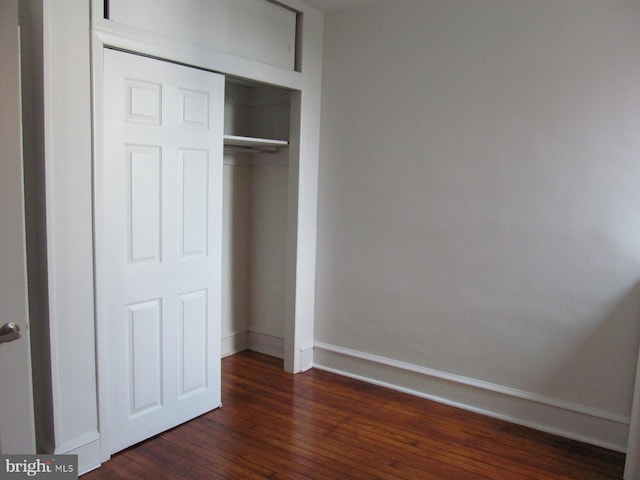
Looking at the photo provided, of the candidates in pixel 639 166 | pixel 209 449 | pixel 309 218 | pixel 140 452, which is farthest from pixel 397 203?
pixel 140 452

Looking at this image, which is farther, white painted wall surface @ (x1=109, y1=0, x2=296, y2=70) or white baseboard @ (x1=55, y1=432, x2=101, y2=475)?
white painted wall surface @ (x1=109, y1=0, x2=296, y2=70)

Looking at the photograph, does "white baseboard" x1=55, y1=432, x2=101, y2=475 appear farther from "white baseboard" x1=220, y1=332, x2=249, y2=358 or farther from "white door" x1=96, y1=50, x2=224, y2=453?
"white baseboard" x1=220, y1=332, x2=249, y2=358

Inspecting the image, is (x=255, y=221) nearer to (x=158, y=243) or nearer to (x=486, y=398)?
(x=158, y=243)

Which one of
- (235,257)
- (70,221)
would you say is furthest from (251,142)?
(70,221)

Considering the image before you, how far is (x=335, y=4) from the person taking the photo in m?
3.59

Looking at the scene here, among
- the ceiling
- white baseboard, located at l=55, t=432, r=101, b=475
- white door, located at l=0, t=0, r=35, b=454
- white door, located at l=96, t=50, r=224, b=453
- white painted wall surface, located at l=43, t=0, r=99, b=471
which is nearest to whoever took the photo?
white door, located at l=0, t=0, r=35, b=454

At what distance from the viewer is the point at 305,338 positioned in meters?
3.95

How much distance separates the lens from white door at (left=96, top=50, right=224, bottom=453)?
2.61 metres

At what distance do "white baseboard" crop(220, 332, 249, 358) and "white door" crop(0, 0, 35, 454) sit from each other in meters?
2.09

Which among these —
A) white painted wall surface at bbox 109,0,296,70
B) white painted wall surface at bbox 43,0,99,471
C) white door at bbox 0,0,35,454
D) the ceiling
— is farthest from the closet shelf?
white door at bbox 0,0,35,454

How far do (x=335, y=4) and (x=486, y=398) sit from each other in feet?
8.98

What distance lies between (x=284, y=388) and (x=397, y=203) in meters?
1.46

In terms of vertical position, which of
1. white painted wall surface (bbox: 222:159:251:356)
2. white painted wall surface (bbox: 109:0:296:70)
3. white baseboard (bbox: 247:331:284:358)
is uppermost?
white painted wall surface (bbox: 109:0:296:70)

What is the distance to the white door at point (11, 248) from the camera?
191cm
